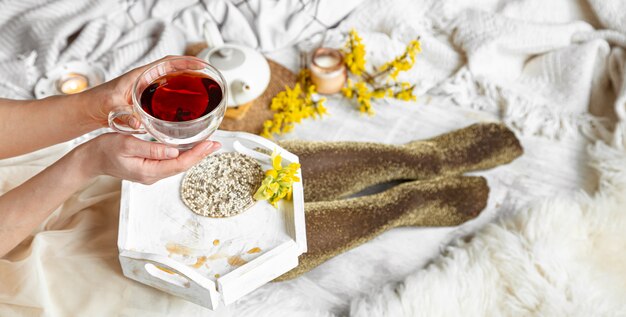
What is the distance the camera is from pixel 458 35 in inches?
64.0

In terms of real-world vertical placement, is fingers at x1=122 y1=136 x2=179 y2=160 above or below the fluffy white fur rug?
above

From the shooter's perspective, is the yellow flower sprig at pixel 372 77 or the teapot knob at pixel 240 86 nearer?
the teapot knob at pixel 240 86

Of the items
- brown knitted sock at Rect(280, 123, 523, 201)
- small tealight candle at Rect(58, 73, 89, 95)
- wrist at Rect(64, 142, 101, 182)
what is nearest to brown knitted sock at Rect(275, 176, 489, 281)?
brown knitted sock at Rect(280, 123, 523, 201)

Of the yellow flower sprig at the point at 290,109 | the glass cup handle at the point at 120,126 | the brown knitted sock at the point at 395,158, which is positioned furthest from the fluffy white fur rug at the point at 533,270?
the glass cup handle at the point at 120,126

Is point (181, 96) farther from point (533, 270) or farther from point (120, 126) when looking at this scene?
point (533, 270)

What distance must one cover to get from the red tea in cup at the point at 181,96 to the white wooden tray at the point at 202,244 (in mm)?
218

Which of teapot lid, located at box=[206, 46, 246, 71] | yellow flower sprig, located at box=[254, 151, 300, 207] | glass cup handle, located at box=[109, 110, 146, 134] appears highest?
glass cup handle, located at box=[109, 110, 146, 134]

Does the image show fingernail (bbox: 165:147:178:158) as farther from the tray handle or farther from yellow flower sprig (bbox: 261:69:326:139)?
yellow flower sprig (bbox: 261:69:326:139)

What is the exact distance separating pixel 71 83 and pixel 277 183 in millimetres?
794

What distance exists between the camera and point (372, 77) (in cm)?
160

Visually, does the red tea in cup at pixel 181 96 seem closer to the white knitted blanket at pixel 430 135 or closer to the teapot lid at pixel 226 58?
the white knitted blanket at pixel 430 135

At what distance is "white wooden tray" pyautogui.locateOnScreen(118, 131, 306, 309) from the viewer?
0.88m

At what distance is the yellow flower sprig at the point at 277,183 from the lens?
3.08ft

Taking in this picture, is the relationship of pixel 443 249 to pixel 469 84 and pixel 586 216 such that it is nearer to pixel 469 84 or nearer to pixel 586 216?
pixel 586 216
